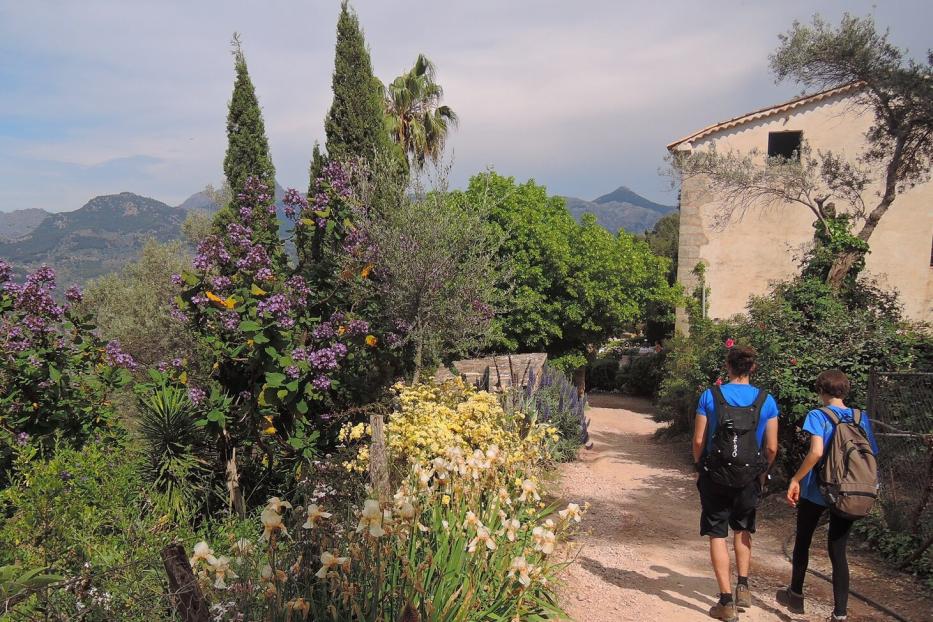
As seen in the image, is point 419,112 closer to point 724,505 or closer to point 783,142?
point 783,142

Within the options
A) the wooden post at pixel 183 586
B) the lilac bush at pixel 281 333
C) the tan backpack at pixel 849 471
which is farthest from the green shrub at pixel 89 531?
the tan backpack at pixel 849 471

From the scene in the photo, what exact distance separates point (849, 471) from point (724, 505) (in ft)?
2.54

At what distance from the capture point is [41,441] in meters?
5.40

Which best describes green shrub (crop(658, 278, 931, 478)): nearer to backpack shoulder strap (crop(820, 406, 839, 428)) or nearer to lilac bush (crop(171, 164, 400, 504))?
backpack shoulder strap (crop(820, 406, 839, 428))

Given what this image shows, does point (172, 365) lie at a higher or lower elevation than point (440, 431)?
higher

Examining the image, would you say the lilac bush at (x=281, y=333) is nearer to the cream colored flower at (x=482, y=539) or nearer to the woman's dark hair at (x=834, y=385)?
the cream colored flower at (x=482, y=539)

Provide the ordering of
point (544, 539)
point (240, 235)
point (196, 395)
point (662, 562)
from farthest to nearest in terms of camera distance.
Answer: point (240, 235), point (196, 395), point (662, 562), point (544, 539)

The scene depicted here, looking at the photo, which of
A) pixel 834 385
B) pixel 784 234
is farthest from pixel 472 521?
pixel 784 234

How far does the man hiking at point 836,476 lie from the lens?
12.1 ft

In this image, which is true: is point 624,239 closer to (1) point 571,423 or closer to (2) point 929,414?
(1) point 571,423

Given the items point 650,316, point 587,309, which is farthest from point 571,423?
point 650,316

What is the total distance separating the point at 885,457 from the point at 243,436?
6.21 m

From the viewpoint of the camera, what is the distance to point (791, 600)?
4129 millimetres

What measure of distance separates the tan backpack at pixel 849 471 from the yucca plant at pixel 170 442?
197 inches
